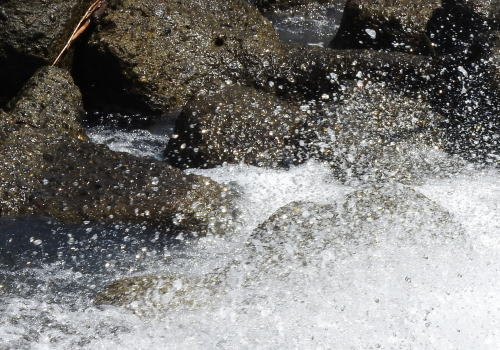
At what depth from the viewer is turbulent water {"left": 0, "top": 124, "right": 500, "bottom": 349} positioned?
3.49 m

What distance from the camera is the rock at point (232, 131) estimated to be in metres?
4.86

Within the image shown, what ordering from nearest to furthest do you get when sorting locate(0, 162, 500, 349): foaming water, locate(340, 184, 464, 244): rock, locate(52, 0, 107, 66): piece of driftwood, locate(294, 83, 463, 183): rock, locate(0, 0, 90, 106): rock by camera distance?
locate(0, 162, 500, 349): foaming water < locate(340, 184, 464, 244): rock < locate(294, 83, 463, 183): rock < locate(0, 0, 90, 106): rock < locate(52, 0, 107, 66): piece of driftwood

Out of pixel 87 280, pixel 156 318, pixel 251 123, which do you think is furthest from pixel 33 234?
pixel 251 123

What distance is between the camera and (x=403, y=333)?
3.52m

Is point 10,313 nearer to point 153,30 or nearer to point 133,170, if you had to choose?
point 133,170

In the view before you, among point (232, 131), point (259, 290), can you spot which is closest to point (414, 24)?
point (232, 131)

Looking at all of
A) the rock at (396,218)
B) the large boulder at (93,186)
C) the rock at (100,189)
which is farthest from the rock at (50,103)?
the rock at (396,218)

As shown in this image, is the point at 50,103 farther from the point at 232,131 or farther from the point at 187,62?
the point at 232,131

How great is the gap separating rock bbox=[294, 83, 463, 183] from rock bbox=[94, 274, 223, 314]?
53.9 inches

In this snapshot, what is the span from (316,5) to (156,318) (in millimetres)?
4664

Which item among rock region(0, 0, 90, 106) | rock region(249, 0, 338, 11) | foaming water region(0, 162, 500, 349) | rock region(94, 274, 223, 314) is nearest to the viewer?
foaming water region(0, 162, 500, 349)

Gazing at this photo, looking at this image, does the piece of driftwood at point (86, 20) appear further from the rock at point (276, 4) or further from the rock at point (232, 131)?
the rock at point (276, 4)

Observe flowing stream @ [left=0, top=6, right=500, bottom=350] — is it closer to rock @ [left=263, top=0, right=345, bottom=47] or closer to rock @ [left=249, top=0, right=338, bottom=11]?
rock @ [left=263, top=0, right=345, bottom=47]

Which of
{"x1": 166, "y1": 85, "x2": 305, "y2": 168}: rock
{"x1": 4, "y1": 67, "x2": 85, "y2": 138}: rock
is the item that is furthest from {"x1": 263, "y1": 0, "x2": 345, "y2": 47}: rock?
{"x1": 4, "y1": 67, "x2": 85, "y2": 138}: rock
